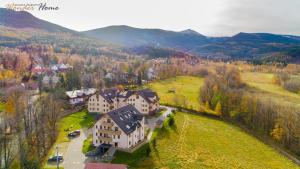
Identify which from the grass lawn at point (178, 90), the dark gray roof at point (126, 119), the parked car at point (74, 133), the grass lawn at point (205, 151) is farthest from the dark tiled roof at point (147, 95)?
the parked car at point (74, 133)

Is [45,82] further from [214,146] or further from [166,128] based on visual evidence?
[214,146]

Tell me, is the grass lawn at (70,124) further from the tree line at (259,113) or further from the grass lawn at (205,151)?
the tree line at (259,113)

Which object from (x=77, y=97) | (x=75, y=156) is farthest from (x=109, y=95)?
(x=75, y=156)

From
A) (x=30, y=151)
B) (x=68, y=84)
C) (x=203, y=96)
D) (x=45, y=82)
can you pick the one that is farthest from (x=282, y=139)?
(x=45, y=82)

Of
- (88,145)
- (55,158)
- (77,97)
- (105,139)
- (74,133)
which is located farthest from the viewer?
(77,97)

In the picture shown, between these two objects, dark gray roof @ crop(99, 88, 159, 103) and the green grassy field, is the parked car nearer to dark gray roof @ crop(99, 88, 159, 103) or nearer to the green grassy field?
dark gray roof @ crop(99, 88, 159, 103)

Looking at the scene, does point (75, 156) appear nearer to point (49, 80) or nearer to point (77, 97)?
point (77, 97)
